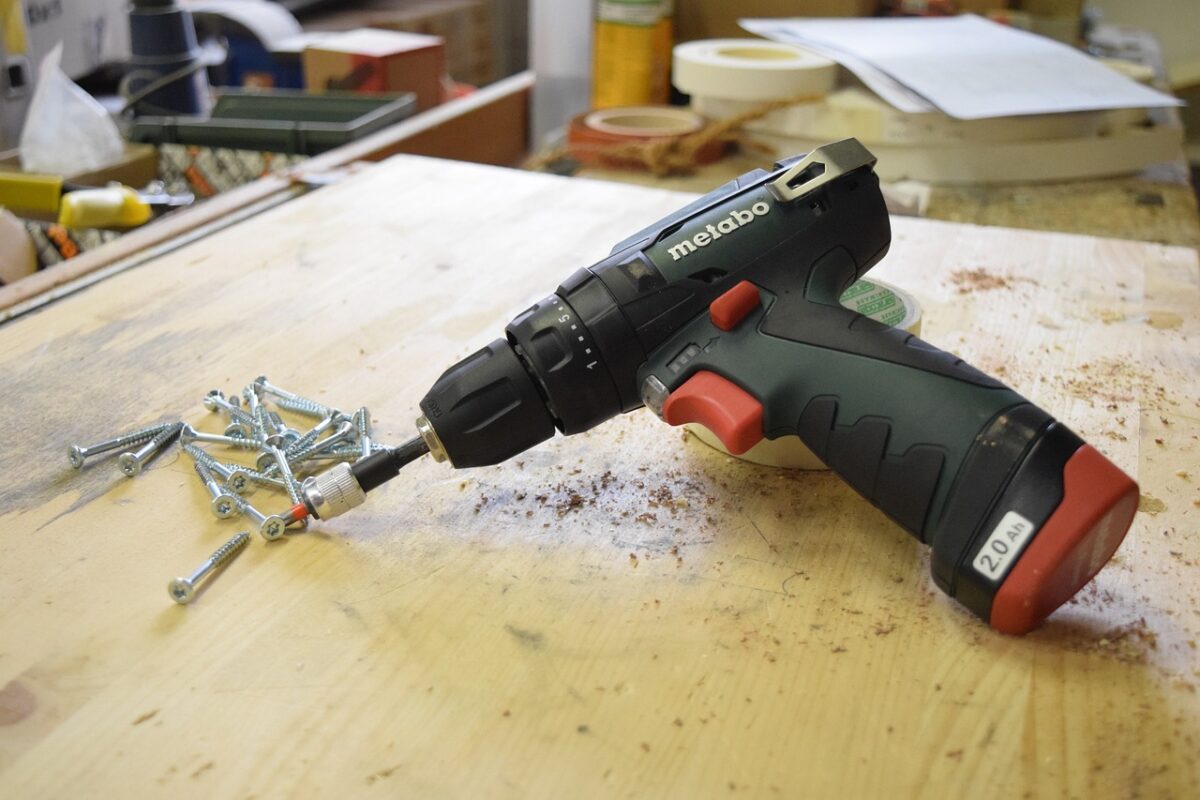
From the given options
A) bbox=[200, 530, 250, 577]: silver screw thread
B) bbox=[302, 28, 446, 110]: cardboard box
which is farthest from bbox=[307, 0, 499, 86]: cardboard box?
bbox=[200, 530, 250, 577]: silver screw thread

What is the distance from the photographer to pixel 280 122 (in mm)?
1307

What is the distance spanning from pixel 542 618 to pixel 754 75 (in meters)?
0.97

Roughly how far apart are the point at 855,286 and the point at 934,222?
15.4 inches

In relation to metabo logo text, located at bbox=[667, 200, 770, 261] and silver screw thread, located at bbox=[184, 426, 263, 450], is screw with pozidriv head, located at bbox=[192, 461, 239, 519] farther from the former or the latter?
metabo logo text, located at bbox=[667, 200, 770, 261]

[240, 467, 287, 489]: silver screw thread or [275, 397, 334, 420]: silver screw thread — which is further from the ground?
[275, 397, 334, 420]: silver screw thread

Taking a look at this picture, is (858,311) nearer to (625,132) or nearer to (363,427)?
(363,427)

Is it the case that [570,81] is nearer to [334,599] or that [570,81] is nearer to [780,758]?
[334,599]

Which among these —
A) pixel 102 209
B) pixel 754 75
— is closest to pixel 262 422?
pixel 102 209

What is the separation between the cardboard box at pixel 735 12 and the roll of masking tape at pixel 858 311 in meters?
1.12

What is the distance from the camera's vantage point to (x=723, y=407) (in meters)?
0.55

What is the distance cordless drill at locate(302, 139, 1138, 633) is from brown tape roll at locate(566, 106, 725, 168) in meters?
0.74

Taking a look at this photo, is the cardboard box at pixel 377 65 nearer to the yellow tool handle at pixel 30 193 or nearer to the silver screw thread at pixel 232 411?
the yellow tool handle at pixel 30 193

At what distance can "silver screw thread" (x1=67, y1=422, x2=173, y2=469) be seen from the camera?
2.06 feet

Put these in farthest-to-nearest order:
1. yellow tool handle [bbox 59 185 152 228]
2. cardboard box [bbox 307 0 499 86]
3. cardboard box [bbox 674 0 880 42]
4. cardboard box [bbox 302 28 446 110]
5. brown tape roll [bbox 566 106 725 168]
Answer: cardboard box [bbox 307 0 499 86] < cardboard box [bbox 674 0 880 42] < cardboard box [bbox 302 28 446 110] < brown tape roll [bbox 566 106 725 168] < yellow tool handle [bbox 59 185 152 228]
